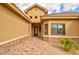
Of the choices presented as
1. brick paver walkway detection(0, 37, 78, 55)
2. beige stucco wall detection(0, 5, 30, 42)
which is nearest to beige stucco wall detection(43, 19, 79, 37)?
brick paver walkway detection(0, 37, 78, 55)

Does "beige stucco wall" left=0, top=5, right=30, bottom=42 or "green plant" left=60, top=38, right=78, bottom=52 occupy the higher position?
"beige stucco wall" left=0, top=5, right=30, bottom=42

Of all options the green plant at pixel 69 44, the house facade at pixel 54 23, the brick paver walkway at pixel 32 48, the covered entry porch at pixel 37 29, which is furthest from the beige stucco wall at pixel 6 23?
the green plant at pixel 69 44

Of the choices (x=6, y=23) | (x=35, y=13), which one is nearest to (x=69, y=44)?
(x=35, y=13)

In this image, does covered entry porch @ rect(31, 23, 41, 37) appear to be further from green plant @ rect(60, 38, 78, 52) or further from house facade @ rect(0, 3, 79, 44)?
green plant @ rect(60, 38, 78, 52)

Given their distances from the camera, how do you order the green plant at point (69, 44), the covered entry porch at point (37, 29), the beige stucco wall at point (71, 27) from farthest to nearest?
the beige stucco wall at point (71, 27), the covered entry porch at point (37, 29), the green plant at point (69, 44)

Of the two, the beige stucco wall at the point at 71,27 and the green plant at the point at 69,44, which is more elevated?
the beige stucco wall at the point at 71,27

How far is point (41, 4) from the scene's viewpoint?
123 inches

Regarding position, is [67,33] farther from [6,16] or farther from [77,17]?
[6,16]

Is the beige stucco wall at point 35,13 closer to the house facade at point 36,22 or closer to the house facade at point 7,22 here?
the house facade at point 36,22

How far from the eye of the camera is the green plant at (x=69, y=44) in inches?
124

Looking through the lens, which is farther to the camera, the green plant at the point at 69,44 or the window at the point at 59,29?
the window at the point at 59,29

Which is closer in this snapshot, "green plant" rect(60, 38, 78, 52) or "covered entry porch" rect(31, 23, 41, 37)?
"green plant" rect(60, 38, 78, 52)

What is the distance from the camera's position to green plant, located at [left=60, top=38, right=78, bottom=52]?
316cm

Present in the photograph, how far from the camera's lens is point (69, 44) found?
10.6 feet
